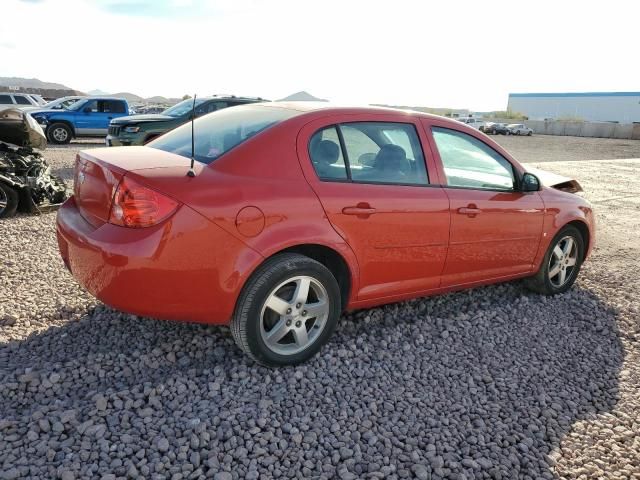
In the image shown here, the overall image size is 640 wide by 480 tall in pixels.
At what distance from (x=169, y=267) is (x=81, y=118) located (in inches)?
707

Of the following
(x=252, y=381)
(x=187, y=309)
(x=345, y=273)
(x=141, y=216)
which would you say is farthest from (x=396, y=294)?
(x=141, y=216)

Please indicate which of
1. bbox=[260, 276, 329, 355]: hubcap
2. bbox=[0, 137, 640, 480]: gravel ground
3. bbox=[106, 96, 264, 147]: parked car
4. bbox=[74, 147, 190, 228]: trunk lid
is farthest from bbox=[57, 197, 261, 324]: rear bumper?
bbox=[106, 96, 264, 147]: parked car

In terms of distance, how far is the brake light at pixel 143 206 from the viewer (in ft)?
9.56

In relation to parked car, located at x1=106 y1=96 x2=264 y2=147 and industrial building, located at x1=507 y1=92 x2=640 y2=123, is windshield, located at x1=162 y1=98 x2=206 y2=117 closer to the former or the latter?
parked car, located at x1=106 y1=96 x2=264 y2=147

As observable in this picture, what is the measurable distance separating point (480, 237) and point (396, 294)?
0.87 m

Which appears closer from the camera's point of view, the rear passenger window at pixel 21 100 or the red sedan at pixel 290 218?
the red sedan at pixel 290 218

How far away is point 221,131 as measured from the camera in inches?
144

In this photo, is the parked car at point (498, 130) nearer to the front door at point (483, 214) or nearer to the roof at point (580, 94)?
the roof at point (580, 94)

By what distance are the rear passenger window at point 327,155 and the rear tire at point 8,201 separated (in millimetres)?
5241

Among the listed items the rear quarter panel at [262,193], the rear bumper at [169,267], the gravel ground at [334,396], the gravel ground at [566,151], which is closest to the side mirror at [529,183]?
the gravel ground at [334,396]

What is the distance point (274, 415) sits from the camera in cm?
293

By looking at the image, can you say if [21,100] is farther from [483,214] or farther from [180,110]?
[483,214]

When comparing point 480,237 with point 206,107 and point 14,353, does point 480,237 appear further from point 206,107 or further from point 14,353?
point 206,107

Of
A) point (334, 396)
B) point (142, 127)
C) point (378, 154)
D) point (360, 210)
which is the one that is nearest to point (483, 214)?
point (378, 154)
